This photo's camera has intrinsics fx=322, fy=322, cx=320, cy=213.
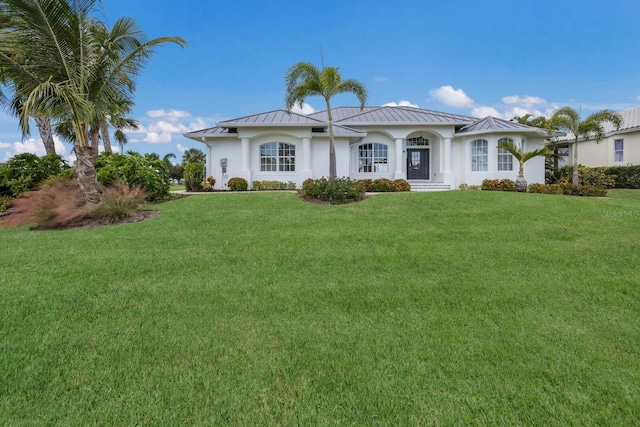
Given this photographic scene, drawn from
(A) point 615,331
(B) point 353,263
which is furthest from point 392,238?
(A) point 615,331

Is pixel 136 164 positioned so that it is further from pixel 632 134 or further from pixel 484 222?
pixel 632 134

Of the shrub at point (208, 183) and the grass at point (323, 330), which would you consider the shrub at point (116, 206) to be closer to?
the grass at point (323, 330)

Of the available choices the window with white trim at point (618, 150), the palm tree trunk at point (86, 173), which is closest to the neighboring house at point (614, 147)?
the window with white trim at point (618, 150)


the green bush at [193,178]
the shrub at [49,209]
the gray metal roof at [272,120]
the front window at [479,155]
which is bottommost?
the shrub at [49,209]

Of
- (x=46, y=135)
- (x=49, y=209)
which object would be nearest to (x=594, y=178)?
(x=49, y=209)

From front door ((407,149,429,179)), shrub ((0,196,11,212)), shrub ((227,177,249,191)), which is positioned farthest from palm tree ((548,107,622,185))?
shrub ((0,196,11,212))

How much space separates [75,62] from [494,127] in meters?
19.2

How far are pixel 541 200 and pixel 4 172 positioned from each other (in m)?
20.1

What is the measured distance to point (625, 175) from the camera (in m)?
20.6

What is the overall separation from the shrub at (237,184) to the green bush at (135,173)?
4340mm

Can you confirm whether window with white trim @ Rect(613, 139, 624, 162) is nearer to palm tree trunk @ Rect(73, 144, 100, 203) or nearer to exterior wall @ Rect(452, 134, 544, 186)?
exterior wall @ Rect(452, 134, 544, 186)

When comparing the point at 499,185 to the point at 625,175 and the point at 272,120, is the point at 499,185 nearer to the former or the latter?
the point at 625,175

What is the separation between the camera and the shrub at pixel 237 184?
17.4 metres

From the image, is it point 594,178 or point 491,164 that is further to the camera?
point 594,178
